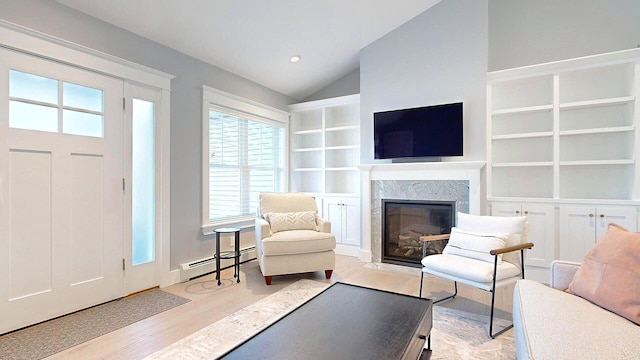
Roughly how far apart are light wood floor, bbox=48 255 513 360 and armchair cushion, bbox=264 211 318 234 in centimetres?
55

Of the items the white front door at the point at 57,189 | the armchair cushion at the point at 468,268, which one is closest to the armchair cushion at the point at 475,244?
the armchair cushion at the point at 468,268

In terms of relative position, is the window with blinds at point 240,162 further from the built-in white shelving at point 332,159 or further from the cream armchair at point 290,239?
the cream armchair at point 290,239

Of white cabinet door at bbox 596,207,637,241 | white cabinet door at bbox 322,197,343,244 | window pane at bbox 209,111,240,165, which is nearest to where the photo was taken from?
white cabinet door at bbox 596,207,637,241

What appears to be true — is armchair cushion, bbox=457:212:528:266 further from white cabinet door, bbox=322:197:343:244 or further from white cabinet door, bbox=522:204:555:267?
white cabinet door, bbox=322:197:343:244

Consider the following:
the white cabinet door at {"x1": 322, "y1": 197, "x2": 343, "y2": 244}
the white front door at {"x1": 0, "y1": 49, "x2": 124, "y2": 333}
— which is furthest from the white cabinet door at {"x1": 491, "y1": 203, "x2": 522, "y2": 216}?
the white front door at {"x1": 0, "y1": 49, "x2": 124, "y2": 333}

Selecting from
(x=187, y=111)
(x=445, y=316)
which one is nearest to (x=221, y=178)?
(x=187, y=111)

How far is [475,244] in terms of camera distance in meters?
2.47

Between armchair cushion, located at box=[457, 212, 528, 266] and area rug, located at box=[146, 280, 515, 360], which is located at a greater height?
armchair cushion, located at box=[457, 212, 528, 266]

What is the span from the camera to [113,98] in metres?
2.73

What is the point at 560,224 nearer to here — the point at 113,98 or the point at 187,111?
the point at 187,111

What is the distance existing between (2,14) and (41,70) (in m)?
0.39

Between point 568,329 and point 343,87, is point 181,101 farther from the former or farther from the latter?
point 568,329

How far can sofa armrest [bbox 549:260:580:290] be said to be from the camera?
5.93 ft

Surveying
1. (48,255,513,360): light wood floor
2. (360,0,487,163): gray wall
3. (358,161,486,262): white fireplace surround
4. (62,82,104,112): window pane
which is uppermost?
(360,0,487,163): gray wall
